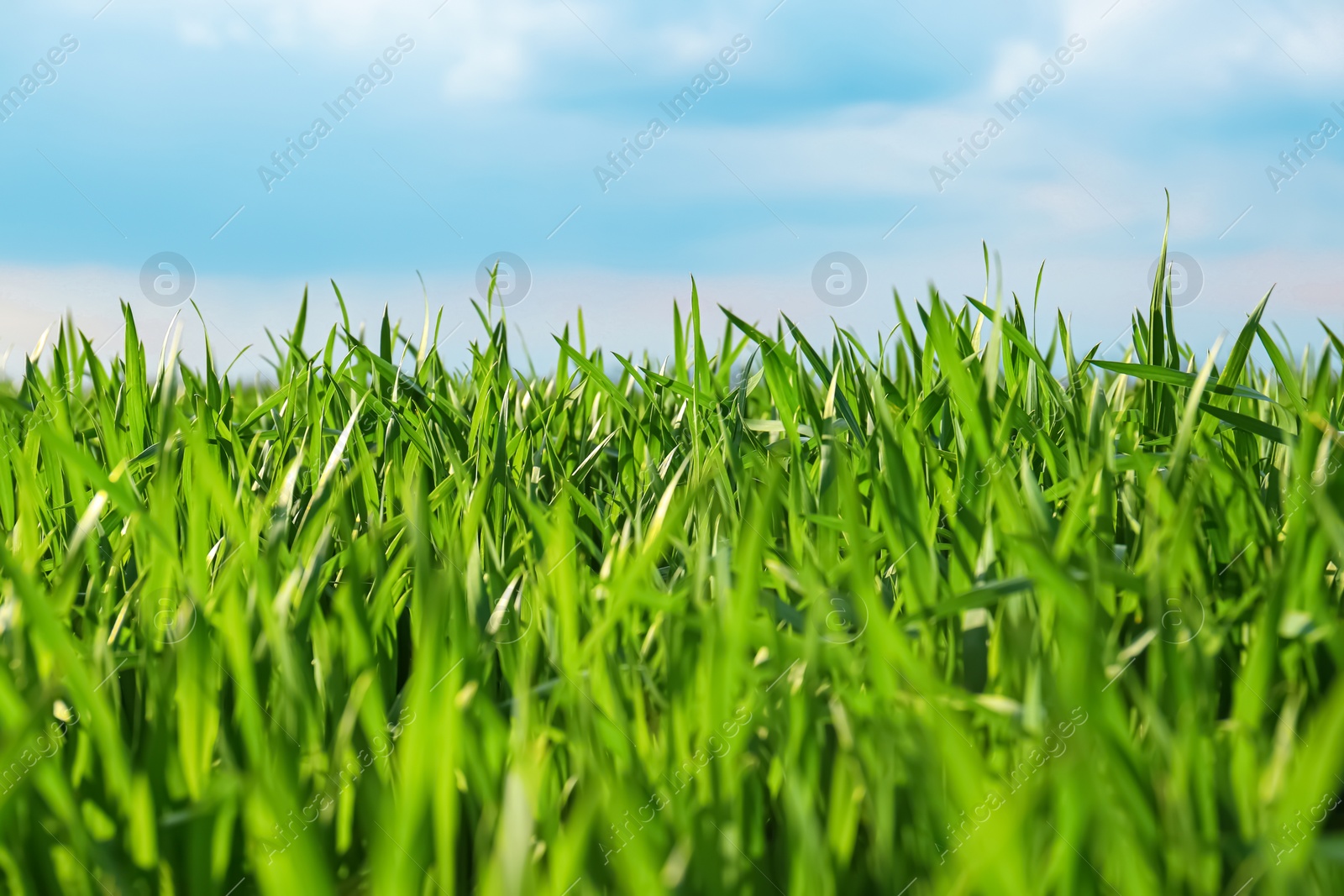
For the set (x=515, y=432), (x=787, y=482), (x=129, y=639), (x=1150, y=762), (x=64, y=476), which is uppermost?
(x=64, y=476)

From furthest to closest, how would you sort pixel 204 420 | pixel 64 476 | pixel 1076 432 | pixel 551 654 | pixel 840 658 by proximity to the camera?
pixel 204 420 < pixel 64 476 < pixel 1076 432 < pixel 551 654 < pixel 840 658

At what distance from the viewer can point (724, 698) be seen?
2.15ft

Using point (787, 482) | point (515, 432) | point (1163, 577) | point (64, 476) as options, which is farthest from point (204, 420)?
point (1163, 577)

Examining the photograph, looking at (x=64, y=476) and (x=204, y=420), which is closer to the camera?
(x=64, y=476)

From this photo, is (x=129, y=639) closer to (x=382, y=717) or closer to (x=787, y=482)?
(x=382, y=717)

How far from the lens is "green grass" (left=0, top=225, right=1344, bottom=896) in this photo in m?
0.57

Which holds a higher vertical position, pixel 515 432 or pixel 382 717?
pixel 515 432

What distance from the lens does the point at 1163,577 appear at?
750 millimetres

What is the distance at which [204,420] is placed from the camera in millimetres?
1603

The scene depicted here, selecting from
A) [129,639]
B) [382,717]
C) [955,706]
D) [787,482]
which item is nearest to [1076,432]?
[787,482]

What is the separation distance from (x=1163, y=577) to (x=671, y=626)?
39 cm

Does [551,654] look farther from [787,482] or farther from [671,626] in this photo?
[787,482]

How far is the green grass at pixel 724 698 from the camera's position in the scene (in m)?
0.57

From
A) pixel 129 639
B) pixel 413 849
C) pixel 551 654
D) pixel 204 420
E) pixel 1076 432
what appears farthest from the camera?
pixel 204 420
